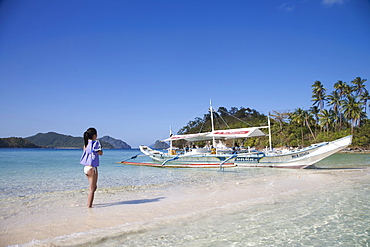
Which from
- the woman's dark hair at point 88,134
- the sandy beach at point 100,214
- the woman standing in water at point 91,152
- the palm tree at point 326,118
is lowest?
the sandy beach at point 100,214

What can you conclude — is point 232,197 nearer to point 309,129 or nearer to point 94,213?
point 94,213

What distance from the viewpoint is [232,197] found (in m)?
8.01

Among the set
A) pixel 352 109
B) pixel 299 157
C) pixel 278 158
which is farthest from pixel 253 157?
pixel 352 109

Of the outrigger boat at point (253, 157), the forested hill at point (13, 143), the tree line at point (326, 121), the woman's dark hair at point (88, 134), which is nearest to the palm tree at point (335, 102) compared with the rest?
the tree line at point (326, 121)

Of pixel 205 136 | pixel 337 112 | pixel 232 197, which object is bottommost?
pixel 232 197

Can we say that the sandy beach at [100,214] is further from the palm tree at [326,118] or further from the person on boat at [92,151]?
the palm tree at [326,118]

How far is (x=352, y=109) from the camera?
1994 inches

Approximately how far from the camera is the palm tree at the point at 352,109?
50.2 meters

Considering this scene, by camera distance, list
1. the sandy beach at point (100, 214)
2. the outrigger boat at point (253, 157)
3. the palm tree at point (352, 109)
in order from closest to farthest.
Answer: the sandy beach at point (100, 214) < the outrigger boat at point (253, 157) < the palm tree at point (352, 109)

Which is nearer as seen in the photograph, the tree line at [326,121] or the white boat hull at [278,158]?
the white boat hull at [278,158]

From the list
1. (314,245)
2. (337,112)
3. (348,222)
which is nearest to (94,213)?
(314,245)

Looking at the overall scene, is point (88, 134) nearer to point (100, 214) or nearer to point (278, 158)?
point (100, 214)

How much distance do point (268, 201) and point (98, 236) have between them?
4.98 metres

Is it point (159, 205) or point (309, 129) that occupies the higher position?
point (309, 129)
